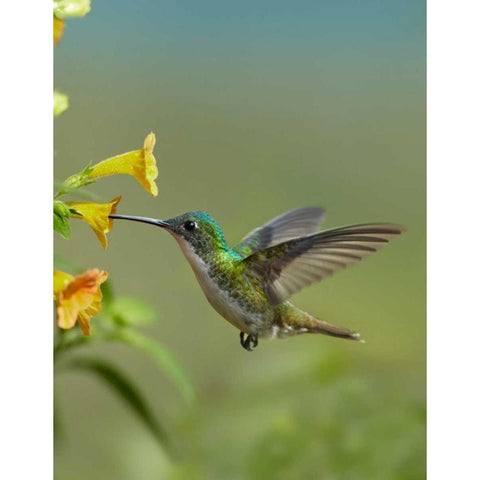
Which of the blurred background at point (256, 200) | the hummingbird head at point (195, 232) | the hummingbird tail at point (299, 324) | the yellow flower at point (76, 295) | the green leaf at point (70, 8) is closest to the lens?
the yellow flower at point (76, 295)

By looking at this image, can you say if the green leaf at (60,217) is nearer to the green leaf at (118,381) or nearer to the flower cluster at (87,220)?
the flower cluster at (87,220)

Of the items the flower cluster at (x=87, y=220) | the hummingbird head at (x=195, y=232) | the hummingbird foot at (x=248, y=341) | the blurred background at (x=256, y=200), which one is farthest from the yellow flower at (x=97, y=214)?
the blurred background at (x=256, y=200)

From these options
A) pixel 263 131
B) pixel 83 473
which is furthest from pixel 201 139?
pixel 83 473

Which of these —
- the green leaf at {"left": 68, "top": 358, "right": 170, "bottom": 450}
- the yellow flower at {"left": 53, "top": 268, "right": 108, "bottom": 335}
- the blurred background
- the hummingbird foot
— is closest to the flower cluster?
the yellow flower at {"left": 53, "top": 268, "right": 108, "bottom": 335}

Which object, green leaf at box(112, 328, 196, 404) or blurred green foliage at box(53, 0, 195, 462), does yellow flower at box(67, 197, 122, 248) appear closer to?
blurred green foliage at box(53, 0, 195, 462)

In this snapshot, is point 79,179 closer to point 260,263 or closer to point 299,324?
point 260,263

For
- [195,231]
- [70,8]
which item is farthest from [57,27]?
[195,231]
